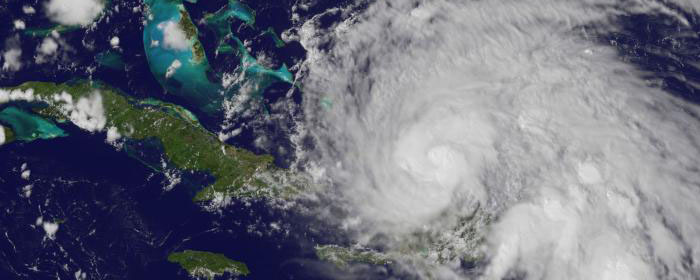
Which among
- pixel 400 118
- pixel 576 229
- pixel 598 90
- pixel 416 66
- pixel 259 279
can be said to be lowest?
pixel 576 229

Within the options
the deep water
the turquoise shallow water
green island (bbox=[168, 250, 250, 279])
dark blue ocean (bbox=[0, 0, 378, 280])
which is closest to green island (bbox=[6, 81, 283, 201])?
dark blue ocean (bbox=[0, 0, 378, 280])

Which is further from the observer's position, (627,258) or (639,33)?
(639,33)

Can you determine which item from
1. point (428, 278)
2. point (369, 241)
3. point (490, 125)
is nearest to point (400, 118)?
point (490, 125)

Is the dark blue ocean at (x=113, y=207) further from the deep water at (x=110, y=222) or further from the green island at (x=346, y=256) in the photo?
the green island at (x=346, y=256)

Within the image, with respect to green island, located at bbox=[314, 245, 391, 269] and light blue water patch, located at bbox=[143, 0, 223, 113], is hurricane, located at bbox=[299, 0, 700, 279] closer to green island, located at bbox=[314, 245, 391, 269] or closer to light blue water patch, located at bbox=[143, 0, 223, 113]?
green island, located at bbox=[314, 245, 391, 269]

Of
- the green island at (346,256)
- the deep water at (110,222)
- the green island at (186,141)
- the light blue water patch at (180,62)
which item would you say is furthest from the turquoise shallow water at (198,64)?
the green island at (346,256)

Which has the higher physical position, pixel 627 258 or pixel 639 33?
pixel 639 33

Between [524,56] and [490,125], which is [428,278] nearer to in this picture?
[490,125]
